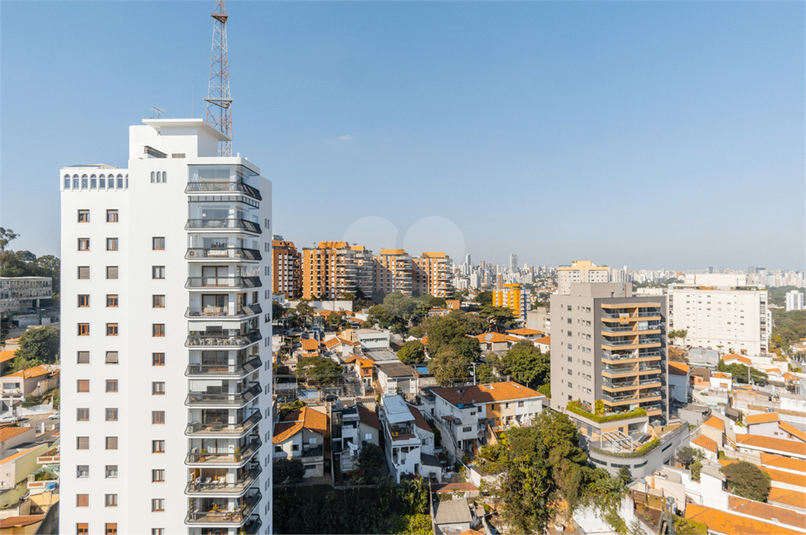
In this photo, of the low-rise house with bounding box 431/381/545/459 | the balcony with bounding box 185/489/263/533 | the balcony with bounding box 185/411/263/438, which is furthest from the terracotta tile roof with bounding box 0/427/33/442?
the low-rise house with bounding box 431/381/545/459

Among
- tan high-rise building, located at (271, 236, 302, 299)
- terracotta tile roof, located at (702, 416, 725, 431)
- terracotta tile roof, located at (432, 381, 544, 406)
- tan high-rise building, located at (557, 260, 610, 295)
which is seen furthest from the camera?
tan high-rise building, located at (557, 260, 610, 295)

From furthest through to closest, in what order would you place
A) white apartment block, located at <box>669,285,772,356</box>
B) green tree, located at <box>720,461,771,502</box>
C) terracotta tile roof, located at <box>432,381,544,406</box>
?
white apartment block, located at <box>669,285,772,356</box>, terracotta tile roof, located at <box>432,381,544,406</box>, green tree, located at <box>720,461,771,502</box>

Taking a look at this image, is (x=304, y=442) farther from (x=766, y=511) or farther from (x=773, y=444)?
(x=773, y=444)

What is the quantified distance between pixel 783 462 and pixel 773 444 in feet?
3.77

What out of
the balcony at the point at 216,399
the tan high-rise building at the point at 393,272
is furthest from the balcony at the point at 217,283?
the tan high-rise building at the point at 393,272

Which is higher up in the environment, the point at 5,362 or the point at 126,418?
the point at 126,418

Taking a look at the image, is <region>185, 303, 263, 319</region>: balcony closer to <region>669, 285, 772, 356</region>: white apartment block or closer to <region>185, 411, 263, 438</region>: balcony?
<region>185, 411, 263, 438</region>: balcony

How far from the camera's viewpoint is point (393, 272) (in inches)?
1753

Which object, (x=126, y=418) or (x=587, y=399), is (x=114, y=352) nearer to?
(x=126, y=418)

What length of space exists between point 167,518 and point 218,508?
78 cm

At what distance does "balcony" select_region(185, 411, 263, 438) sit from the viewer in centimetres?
626

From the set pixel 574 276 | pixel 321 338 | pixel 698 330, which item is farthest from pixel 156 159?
pixel 574 276

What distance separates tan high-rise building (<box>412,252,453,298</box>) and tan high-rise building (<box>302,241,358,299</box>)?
34.1ft

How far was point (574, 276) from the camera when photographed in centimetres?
5544
